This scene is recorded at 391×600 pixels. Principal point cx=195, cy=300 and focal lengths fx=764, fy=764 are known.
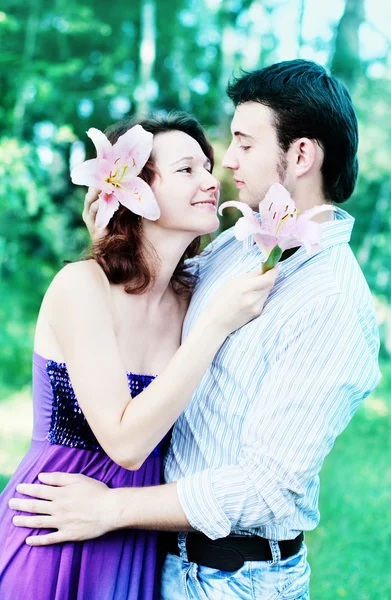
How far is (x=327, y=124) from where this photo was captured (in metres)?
1.79

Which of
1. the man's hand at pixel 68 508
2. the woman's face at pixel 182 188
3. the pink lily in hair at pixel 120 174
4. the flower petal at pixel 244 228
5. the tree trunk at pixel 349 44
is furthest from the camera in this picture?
the tree trunk at pixel 349 44

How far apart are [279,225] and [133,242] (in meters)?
0.45

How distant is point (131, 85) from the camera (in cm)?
829

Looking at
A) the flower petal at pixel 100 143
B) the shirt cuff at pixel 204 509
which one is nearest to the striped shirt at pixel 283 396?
the shirt cuff at pixel 204 509

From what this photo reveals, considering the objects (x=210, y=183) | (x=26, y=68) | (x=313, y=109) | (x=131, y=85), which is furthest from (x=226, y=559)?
(x=131, y=85)

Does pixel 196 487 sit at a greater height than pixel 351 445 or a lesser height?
greater

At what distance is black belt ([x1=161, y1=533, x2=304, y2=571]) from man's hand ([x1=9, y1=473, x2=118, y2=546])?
0.19m

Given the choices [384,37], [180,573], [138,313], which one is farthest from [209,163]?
[384,37]

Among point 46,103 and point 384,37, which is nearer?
point 384,37

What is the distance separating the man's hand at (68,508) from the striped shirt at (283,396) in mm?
172

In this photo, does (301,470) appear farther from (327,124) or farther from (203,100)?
(203,100)

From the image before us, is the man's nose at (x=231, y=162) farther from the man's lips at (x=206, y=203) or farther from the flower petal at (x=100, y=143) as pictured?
the flower petal at (x=100, y=143)

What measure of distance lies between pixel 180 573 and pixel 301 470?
0.37 metres

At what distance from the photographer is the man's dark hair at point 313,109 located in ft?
5.85
